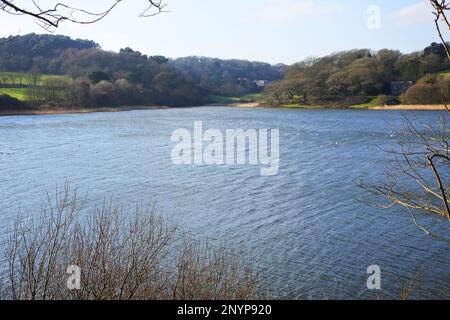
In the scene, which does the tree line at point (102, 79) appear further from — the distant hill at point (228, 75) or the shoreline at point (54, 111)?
the shoreline at point (54, 111)

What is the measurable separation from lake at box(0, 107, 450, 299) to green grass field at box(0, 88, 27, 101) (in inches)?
1620

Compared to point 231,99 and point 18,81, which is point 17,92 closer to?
point 18,81

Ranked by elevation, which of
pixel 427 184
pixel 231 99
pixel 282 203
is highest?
pixel 231 99

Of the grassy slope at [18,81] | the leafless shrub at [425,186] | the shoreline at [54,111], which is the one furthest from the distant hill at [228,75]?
the leafless shrub at [425,186]

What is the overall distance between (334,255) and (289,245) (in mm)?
1247

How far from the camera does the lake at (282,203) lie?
1115 cm

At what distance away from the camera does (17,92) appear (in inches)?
2847

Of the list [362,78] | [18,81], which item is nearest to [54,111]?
[18,81]

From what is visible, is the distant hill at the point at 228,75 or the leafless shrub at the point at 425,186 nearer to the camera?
the leafless shrub at the point at 425,186

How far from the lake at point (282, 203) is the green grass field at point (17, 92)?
4115 centimetres

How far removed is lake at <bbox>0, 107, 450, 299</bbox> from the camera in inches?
439

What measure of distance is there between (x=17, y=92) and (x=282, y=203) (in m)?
65.8

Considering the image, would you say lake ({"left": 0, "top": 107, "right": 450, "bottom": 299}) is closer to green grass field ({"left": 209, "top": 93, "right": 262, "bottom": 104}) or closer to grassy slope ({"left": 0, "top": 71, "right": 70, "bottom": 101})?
grassy slope ({"left": 0, "top": 71, "right": 70, "bottom": 101})

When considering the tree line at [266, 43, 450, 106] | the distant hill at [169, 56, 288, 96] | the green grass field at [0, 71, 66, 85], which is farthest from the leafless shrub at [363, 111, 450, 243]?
the distant hill at [169, 56, 288, 96]
